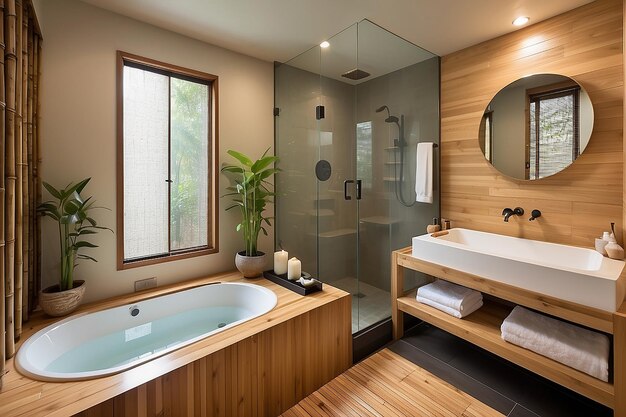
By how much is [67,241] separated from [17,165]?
645 millimetres

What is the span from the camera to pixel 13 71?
1360 mm

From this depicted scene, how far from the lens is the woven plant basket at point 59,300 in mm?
1855

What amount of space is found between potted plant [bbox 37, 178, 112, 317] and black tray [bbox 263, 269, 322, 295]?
1.33 m

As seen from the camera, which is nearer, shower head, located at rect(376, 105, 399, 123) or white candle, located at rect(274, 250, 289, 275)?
shower head, located at rect(376, 105, 399, 123)

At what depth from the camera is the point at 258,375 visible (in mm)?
1626

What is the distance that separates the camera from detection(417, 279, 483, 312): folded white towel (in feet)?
7.06

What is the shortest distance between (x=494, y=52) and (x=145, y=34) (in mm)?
2820

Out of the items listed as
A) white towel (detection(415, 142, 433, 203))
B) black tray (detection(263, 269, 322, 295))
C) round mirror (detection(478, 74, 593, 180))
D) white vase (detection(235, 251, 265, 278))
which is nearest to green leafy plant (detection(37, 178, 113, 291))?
white vase (detection(235, 251, 265, 278))

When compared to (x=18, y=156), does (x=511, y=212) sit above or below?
below

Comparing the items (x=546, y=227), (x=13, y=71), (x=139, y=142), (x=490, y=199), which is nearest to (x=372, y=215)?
(x=490, y=199)

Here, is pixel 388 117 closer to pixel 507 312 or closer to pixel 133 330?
pixel 507 312

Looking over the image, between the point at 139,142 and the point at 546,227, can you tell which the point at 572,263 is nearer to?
the point at 546,227

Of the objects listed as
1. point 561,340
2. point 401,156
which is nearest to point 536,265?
point 561,340

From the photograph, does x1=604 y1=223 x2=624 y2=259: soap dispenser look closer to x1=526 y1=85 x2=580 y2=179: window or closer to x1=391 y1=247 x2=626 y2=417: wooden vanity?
x1=391 y1=247 x2=626 y2=417: wooden vanity
